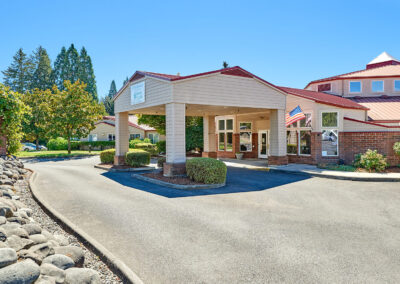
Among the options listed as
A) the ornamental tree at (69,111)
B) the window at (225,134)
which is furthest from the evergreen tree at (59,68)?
the window at (225,134)

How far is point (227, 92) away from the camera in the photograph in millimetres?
15055

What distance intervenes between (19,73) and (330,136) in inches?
2836

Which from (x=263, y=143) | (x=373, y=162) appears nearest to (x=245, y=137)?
(x=263, y=143)

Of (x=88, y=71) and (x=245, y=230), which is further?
(x=88, y=71)

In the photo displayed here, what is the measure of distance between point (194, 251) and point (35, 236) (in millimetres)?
2675

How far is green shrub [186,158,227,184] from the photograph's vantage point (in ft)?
38.8

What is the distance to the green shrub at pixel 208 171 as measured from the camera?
1182cm

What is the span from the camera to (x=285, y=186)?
1198 cm

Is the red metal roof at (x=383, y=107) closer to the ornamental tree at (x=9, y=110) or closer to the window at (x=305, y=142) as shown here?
the window at (x=305, y=142)

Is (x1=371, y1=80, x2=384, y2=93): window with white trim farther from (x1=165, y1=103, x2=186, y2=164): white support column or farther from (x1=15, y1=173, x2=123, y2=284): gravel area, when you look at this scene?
(x1=15, y1=173, x2=123, y2=284): gravel area

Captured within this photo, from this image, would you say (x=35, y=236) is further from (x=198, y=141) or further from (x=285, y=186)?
(x=198, y=141)

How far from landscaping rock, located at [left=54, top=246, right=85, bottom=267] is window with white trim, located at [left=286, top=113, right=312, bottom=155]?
16.8 meters

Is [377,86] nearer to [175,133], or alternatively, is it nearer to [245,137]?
[245,137]

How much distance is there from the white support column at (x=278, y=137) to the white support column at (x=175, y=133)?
653 cm
